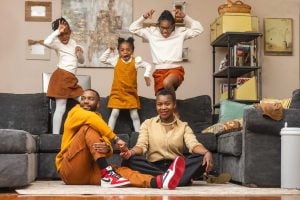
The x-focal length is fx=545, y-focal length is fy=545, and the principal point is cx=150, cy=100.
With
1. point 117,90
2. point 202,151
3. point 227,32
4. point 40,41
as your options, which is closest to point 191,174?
point 202,151

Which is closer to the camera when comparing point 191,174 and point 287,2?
point 191,174

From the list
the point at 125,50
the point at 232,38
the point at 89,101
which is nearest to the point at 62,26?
the point at 125,50

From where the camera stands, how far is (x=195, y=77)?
606cm

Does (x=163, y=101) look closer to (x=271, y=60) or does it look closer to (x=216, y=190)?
Answer: (x=216, y=190)

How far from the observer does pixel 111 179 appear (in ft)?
11.2

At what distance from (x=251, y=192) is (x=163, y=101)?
0.87 meters

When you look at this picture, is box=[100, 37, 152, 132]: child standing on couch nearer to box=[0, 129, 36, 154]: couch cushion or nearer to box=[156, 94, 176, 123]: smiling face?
box=[156, 94, 176, 123]: smiling face

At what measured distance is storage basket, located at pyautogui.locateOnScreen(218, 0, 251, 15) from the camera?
5699 millimetres

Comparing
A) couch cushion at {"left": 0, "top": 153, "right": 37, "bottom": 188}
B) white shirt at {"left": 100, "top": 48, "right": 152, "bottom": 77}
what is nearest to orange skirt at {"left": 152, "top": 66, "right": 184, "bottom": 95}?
white shirt at {"left": 100, "top": 48, "right": 152, "bottom": 77}

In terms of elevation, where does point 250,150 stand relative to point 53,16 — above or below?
below

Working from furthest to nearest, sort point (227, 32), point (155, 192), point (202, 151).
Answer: point (227, 32), point (202, 151), point (155, 192)

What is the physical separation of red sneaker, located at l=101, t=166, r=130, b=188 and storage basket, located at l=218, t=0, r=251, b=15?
9.35 feet

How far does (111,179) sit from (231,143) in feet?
3.29

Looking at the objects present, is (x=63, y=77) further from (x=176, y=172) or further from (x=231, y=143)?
(x=176, y=172)
